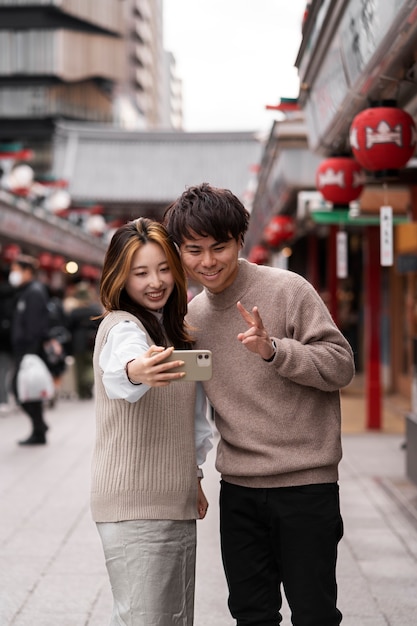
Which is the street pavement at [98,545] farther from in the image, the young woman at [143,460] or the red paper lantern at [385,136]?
the red paper lantern at [385,136]

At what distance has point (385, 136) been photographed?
5.94 m

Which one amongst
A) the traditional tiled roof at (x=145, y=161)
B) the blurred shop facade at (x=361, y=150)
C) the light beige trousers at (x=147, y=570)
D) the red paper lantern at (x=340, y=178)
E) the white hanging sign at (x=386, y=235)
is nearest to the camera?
the light beige trousers at (x=147, y=570)

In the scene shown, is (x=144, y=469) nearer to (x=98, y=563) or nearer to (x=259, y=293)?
(x=259, y=293)

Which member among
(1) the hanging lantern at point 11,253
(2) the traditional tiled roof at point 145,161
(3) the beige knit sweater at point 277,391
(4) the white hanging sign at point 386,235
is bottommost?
(3) the beige knit sweater at point 277,391

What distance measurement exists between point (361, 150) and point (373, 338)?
5.65 metres

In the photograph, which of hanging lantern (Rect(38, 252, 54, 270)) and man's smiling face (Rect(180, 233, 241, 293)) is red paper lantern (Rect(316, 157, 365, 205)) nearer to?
man's smiling face (Rect(180, 233, 241, 293))

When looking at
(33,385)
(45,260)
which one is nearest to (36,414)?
(33,385)

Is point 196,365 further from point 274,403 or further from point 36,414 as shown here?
point 36,414

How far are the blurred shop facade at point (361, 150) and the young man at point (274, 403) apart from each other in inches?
71.8

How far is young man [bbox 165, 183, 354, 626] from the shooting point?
301cm

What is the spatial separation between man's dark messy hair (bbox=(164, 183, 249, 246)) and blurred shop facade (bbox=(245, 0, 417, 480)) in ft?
5.77

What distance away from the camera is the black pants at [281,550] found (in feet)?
10.0

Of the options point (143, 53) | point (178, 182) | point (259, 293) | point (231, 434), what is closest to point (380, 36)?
point (259, 293)

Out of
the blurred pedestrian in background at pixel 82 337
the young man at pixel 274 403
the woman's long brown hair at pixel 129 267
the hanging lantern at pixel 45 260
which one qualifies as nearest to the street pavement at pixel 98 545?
the young man at pixel 274 403
